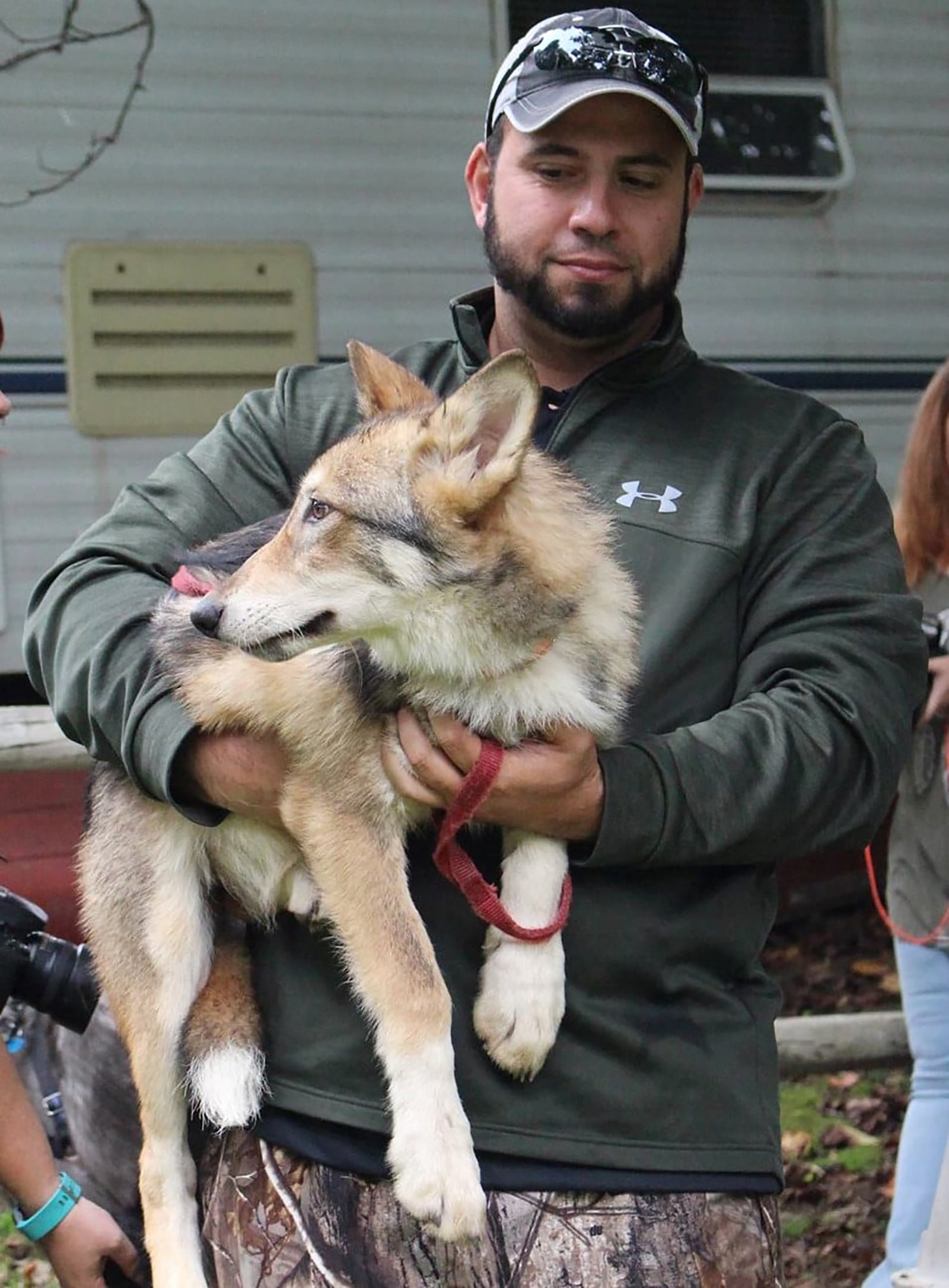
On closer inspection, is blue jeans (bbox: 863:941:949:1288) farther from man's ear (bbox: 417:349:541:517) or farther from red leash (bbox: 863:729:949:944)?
man's ear (bbox: 417:349:541:517)

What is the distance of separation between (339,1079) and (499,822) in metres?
0.45

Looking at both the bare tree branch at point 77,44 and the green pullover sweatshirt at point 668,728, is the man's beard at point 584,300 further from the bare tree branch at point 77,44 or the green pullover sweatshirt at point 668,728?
the bare tree branch at point 77,44

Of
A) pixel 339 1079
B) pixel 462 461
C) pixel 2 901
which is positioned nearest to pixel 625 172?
pixel 462 461

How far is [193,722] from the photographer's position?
2.47m

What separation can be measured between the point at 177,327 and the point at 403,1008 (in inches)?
158

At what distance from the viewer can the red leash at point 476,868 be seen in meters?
2.34

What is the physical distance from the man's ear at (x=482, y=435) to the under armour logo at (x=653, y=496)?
28 cm

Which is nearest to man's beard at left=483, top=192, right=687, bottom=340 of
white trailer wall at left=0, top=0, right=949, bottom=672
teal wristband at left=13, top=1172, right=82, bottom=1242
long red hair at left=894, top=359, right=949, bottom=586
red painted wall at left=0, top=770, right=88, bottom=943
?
teal wristband at left=13, top=1172, right=82, bottom=1242

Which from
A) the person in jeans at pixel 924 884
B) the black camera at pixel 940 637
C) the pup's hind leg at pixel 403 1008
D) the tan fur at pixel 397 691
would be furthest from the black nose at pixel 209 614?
the person in jeans at pixel 924 884

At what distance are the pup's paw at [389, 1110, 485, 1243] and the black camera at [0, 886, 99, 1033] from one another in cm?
103

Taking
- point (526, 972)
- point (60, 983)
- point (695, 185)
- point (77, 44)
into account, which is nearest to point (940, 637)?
point (695, 185)

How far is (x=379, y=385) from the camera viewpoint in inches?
107

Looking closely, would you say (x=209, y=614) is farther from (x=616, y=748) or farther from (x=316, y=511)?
(x=616, y=748)

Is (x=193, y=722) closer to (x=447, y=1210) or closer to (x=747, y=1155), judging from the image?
(x=447, y=1210)
